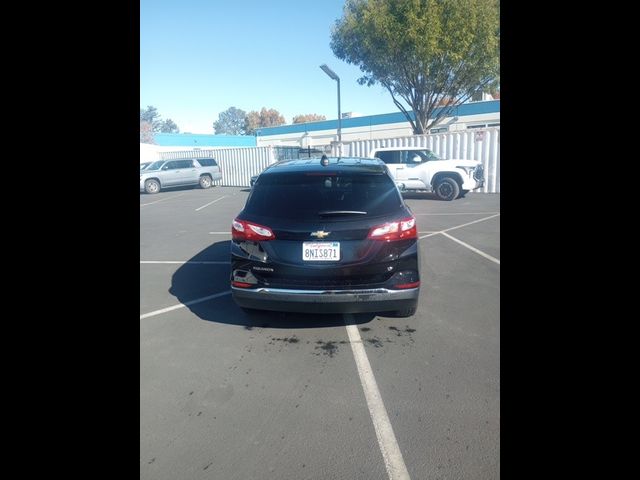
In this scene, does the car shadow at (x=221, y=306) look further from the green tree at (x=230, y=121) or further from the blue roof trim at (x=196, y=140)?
the green tree at (x=230, y=121)

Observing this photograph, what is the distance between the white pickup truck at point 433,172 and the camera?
46.8 ft

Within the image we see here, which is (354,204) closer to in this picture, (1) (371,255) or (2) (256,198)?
(1) (371,255)

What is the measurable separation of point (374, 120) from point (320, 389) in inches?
1509

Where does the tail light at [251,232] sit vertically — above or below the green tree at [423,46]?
below

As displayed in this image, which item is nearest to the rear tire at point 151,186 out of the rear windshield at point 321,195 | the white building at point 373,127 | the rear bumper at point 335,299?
the white building at point 373,127

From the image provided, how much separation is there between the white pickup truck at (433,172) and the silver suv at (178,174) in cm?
1195

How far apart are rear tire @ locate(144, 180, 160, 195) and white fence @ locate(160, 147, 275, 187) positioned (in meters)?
3.76

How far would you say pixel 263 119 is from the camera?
271 feet

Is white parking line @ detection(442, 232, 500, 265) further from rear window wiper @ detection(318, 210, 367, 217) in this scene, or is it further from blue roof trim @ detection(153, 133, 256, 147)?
blue roof trim @ detection(153, 133, 256, 147)
